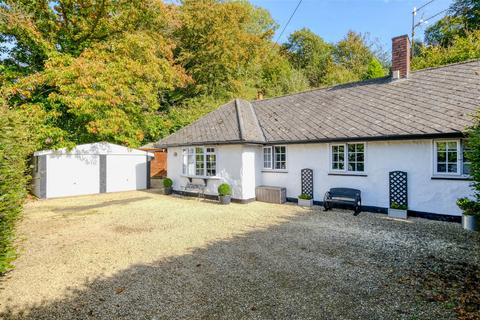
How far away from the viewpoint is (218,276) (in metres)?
5.34

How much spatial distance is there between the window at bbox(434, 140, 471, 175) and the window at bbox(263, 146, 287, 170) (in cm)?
633

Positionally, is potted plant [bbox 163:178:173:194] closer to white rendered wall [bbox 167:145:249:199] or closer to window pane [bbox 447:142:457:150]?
white rendered wall [bbox 167:145:249:199]

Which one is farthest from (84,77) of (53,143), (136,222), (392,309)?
(392,309)

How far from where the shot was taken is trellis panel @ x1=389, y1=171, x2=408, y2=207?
32.3 feet

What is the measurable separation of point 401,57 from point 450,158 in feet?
21.0

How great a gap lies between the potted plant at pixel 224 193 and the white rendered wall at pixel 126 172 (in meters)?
8.80

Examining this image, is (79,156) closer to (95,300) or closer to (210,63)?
(95,300)

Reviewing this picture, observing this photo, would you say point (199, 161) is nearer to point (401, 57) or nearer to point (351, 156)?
point (351, 156)

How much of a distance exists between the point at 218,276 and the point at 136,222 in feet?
18.3

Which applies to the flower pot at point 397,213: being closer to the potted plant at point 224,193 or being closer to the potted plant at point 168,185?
the potted plant at point 224,193

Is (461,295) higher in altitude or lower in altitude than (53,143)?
lower

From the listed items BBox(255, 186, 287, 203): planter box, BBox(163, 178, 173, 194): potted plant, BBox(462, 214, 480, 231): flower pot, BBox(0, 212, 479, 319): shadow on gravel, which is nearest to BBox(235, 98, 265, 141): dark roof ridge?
BBox(255, 186, 287, 203): planter box

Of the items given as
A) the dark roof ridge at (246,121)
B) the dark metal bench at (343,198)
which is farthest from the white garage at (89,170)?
the dark metal bench at (343,198)

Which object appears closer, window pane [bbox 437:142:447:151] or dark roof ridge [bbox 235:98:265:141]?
window pane [bbox 437:142:447:151]
